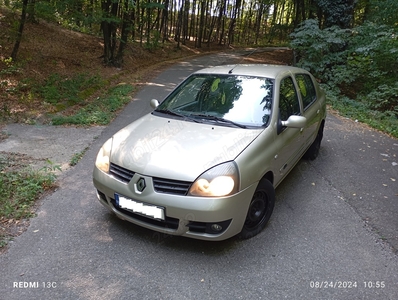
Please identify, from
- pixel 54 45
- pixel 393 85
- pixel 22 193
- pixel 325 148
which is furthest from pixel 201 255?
pixel 54 45

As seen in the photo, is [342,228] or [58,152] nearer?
[342,228]

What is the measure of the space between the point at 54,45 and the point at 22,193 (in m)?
12.7

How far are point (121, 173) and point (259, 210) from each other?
151cm

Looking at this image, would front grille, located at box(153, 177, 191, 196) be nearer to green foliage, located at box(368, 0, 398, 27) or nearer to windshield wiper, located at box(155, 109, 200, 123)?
windshield wiper, located at box(155, 109, 200, 123)

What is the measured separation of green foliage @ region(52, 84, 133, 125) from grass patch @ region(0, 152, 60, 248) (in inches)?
89.3

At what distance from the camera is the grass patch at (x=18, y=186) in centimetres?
337

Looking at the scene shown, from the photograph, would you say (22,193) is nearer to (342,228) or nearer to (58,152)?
(58,152)

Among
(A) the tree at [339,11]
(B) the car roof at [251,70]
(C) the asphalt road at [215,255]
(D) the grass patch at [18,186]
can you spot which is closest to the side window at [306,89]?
(B) the car roof at [251,70]

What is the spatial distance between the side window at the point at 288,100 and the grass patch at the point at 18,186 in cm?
325

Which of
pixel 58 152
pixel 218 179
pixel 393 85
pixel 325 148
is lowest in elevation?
pixel 58 152

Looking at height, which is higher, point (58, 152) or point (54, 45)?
point (54, 45)

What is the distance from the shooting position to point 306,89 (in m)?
4.80

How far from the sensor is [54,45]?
14242mm

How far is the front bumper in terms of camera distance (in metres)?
2.65
